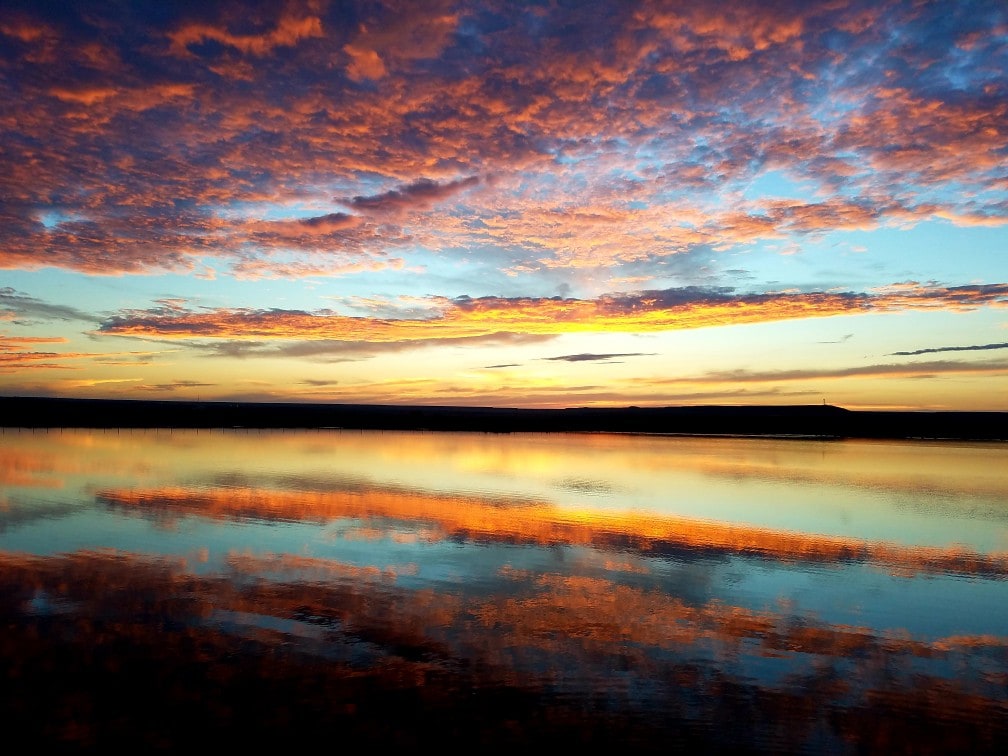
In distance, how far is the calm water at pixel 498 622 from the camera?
8.33 metres

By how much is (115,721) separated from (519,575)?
8.68 meters

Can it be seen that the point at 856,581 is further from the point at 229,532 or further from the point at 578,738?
the point at 229,532

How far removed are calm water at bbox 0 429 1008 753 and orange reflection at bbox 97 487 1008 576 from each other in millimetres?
143

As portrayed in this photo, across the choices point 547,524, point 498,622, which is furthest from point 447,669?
point 547,524

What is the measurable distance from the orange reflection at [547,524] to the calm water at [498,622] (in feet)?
0.47

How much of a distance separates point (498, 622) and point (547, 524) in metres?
9.99

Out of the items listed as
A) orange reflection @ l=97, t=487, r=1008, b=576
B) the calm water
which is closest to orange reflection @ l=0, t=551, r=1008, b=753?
the calm water

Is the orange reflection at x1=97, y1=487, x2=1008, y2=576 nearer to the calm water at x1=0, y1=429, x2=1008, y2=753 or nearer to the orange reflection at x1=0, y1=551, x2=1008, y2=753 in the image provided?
the calm water at x1=0, y1=429, x2=1008, y2=753

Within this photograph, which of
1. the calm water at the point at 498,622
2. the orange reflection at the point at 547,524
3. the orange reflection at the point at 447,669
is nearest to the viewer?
the orange reflection at the point at 447,669

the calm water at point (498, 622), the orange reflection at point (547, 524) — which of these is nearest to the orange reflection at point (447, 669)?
the calm water at point (498, 622)

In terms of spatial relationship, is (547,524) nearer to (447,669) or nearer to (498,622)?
(498,622)

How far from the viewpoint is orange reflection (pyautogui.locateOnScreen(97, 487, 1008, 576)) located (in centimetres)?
1819

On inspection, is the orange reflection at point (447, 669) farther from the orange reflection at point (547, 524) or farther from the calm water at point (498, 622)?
the orange reflection at point (547, 524)

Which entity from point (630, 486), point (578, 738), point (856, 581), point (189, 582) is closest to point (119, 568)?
point (189, 582)
